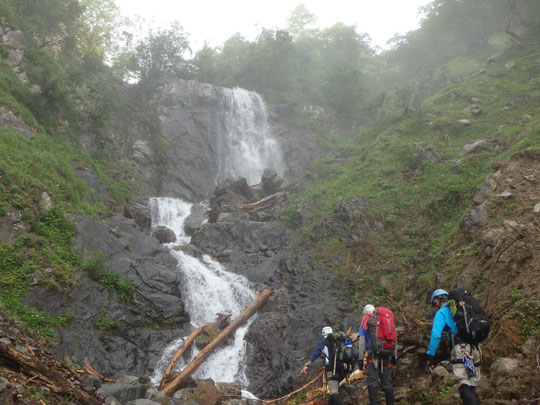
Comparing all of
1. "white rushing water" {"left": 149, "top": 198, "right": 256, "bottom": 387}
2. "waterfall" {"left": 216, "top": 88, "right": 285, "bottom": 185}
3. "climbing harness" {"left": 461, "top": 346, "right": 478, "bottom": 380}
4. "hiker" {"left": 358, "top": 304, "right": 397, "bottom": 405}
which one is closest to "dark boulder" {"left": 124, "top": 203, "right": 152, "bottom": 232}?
"white rushing water" {"left": 149, "top": 198, "right": 256, "bottom": 387}

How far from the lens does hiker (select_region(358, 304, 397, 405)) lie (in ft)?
19.0

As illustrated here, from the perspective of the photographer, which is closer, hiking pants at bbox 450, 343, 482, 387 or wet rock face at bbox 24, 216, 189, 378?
hiking pants at bbox 450, 343, 482, 387

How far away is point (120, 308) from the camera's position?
11305 millimetres

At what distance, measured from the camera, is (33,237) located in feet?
35.0

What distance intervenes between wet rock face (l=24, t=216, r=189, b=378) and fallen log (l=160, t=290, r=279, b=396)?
1232 mm

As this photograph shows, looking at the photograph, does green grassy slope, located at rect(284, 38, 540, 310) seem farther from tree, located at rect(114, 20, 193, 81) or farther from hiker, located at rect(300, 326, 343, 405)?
tree, located at rect(114, 20, 193, 81)

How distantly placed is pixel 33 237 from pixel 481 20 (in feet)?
127

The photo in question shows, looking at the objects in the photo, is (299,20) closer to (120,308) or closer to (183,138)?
(183,138)

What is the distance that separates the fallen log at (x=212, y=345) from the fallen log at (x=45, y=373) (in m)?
3.57

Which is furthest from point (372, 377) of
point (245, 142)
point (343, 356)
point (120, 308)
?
point (245, 142)

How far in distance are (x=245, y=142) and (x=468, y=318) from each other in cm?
2669

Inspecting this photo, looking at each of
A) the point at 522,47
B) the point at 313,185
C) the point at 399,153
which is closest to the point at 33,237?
the point at 313,185

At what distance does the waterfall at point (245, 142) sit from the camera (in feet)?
93.8

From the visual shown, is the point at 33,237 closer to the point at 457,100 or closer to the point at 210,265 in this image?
the point at 210,265
